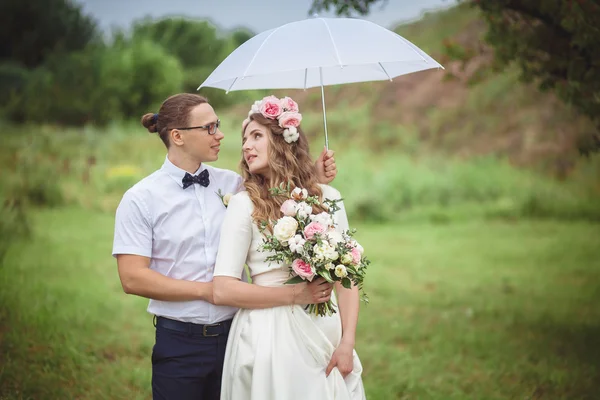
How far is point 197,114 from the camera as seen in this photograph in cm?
334

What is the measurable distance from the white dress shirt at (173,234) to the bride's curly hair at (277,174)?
0.27 metres

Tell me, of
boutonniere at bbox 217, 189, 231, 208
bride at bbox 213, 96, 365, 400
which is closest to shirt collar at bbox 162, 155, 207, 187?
boutonniere at bbox 217, 189, 231, 208

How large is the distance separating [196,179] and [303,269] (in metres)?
0.80

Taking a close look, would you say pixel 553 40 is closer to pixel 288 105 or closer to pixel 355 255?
pixel 288 105

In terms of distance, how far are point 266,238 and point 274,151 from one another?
0.42 m

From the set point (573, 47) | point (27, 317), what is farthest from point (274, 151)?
point (27, 317)

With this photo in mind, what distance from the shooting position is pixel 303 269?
9.36 ft

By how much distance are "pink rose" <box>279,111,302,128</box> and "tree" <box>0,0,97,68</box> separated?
1974cm

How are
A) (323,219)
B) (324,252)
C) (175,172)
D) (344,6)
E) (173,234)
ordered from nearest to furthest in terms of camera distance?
1. (324,252)
2. (323,219)
3. (173,234)
4. (175,172)
5. (344,6)

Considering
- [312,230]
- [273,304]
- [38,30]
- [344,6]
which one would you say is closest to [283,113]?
[312,230]

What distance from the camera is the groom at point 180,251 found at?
3188mm

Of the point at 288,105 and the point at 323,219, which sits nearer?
the point at 323,219

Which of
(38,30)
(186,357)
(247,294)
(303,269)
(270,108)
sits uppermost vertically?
(38,30)

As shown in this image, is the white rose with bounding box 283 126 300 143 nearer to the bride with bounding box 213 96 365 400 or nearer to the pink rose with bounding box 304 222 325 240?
the bride with bounding box 213 96 365 400
